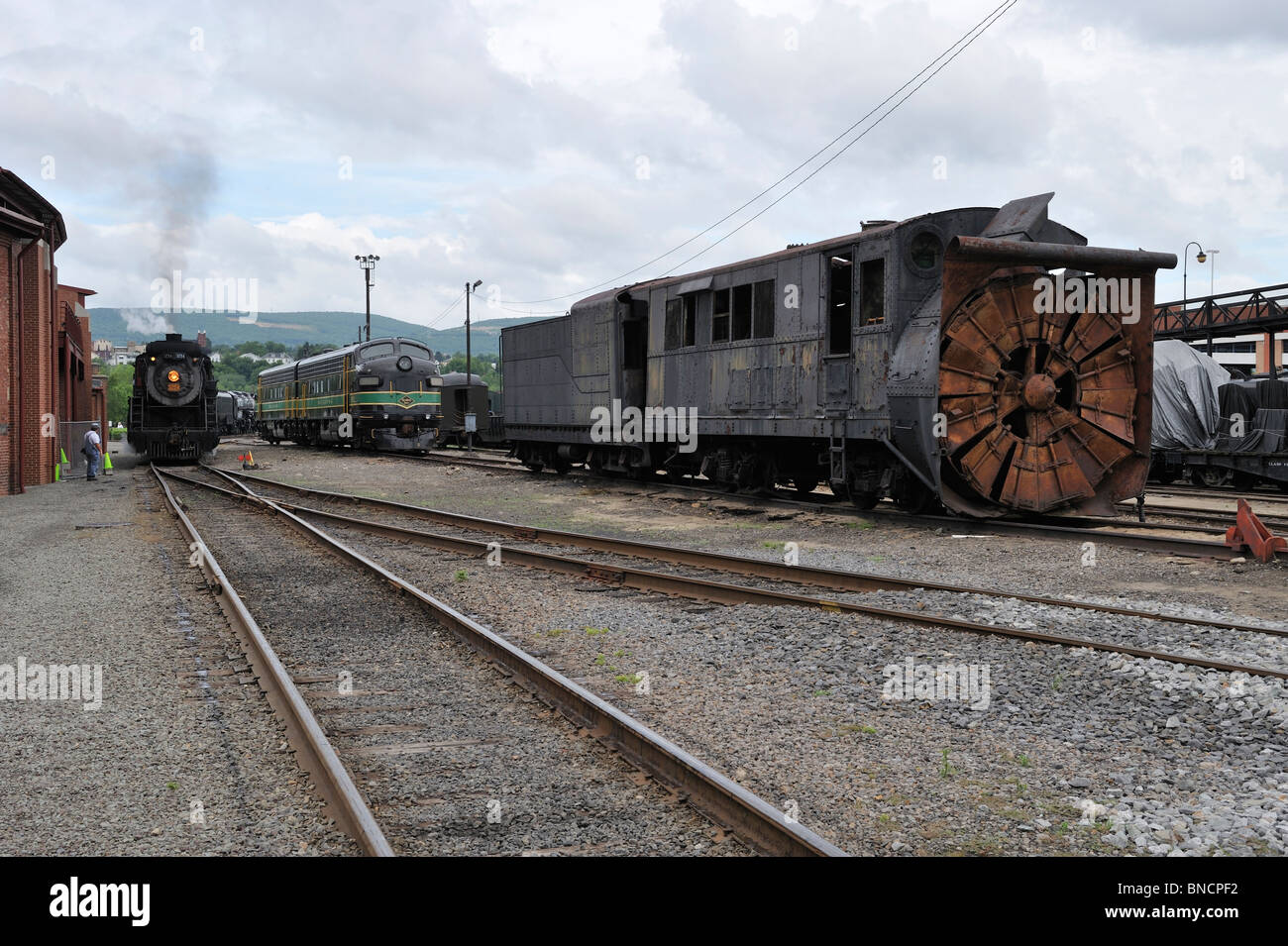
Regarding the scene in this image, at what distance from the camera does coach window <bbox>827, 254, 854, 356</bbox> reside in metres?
14.7

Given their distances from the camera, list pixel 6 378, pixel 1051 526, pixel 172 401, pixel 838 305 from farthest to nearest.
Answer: pixel 172 401, pixel 6 378, pixel 838 305, pixel 1051 526

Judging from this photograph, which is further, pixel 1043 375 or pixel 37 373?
pixel 37 373

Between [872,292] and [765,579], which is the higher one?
[872,292]

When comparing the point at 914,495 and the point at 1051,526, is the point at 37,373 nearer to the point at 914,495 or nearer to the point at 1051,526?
the point at 914,495

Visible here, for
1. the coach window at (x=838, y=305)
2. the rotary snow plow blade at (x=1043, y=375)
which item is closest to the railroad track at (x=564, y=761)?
the rotary snow plow blade at (x=1043, y=375)

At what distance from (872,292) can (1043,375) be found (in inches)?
96.8

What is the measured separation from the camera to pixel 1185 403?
2367 centimetres

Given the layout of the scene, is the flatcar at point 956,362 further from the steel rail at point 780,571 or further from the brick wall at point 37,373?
the brick wall at point 37,373

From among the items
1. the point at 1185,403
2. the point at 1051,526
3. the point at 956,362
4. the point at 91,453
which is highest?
the point at 956,362

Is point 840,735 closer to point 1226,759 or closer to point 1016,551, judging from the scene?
point 1226,759

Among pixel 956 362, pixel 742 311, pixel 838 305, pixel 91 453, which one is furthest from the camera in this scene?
pixel 91 453

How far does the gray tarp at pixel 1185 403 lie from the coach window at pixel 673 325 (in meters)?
12.3

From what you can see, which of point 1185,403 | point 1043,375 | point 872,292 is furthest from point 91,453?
point 1185,403

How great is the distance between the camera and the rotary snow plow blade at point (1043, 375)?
41.7 feet
